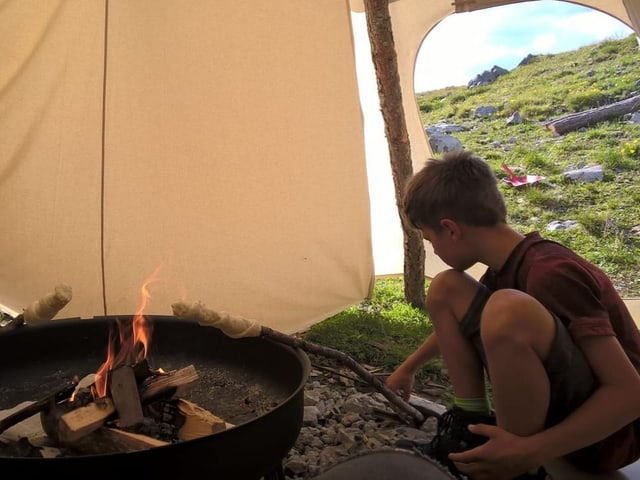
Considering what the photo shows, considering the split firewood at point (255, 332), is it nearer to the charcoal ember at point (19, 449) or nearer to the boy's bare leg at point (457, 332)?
the boy's bare leg at point (457, 332)

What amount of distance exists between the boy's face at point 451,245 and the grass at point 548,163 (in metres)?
1.04

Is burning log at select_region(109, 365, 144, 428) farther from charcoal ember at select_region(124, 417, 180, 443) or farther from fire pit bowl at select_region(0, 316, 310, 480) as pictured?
fire pit bowl at select_region(0, 316, 310, 480)

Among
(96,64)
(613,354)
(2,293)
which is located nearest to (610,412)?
(613,354)

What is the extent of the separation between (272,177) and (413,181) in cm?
125

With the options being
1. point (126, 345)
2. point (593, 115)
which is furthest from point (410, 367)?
point (593, 115)

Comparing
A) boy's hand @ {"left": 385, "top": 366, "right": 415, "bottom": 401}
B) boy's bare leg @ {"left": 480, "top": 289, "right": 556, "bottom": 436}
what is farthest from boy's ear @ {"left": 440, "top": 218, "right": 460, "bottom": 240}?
boy's hand @ {"left": 385, "top": 366, "right": 415, "bottom": 401}

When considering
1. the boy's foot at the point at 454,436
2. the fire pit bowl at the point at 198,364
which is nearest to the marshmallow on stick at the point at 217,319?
the fire pit bowl at the point at 198,364

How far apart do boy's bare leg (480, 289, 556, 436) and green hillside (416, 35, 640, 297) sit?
2.71 meters

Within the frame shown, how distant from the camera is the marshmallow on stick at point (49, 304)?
62.0 inches

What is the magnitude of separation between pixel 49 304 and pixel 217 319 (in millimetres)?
449

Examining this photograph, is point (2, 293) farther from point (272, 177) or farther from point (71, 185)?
point (272, 177)

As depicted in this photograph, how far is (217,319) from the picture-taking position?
1.53 metres

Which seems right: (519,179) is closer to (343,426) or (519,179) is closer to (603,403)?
A: (343,426)

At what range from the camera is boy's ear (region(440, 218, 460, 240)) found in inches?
60.1
